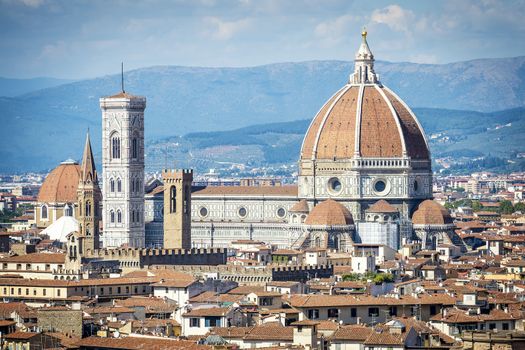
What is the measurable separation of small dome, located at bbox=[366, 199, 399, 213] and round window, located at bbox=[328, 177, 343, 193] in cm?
300

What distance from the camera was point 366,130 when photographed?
13875cm

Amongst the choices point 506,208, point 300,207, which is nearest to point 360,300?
point 300,207

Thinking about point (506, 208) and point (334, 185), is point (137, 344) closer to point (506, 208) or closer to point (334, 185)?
point (334, 185)

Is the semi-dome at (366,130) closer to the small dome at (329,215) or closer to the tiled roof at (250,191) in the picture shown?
the tiled roof at (250,191)

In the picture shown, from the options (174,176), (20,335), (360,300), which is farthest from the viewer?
(174,176)

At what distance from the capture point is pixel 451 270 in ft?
335

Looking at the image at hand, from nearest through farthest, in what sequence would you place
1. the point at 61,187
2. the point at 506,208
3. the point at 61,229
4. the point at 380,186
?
the point at 61,229 → the point at 380,186 → the point at 61,187 → the point at 506,208

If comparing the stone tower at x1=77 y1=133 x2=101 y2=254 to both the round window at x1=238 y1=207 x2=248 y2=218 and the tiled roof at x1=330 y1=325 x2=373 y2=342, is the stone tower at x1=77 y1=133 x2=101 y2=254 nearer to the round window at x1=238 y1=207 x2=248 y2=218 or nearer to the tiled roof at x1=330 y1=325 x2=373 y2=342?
the round window at x1=238 y1=207 x2=248 y2=218

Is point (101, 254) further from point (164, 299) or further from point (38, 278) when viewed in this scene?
point (164, 299)

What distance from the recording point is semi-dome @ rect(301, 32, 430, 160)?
13862 centimetres

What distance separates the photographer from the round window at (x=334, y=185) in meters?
140

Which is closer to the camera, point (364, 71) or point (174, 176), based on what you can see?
point (174, 176)

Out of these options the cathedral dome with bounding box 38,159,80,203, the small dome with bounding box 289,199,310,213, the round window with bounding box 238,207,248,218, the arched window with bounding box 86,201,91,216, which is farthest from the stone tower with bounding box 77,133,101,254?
the cathedral dome with bounding box 38,159,80,203

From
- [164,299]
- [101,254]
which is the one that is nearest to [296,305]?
[164,299]
